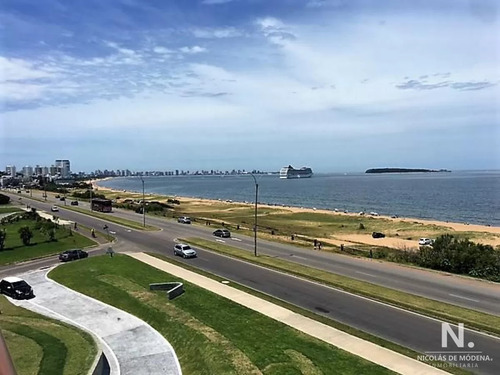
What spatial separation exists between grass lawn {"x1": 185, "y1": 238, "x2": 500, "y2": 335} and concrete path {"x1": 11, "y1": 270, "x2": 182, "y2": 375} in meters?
13.5

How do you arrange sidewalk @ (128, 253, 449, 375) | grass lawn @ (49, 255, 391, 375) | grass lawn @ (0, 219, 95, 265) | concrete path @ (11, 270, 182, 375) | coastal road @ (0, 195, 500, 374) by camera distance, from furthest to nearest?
grass lawn @ (0, 219, 95, 265), coastal road @ (0, 195, 500, 374), concrete path @ (11, 270, 182, 375), grass lawn @ (49, 255, 391, 375), sidewalk @ (128, 253, 449, 375)

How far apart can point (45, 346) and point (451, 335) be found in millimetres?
19169

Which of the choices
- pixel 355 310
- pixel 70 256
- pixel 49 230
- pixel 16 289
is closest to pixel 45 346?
pixel 16 289

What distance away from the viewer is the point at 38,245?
51.2 m

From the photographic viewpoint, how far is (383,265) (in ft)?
132

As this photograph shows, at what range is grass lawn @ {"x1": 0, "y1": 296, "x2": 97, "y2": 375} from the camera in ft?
61.1

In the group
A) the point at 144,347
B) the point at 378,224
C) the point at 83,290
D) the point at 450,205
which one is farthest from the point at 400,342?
the point at 450,205

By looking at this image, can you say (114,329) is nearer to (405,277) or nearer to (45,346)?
(45,346)

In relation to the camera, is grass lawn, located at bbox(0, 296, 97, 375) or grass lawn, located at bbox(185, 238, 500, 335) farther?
grass lawn, located at bbox(185, 238, 500, 335)

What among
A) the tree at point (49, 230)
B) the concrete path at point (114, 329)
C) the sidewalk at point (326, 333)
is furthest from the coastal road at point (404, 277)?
the tree at point (49, 230)

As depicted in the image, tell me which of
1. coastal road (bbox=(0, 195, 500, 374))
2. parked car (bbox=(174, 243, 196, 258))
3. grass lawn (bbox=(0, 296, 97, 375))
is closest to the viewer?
grass lawn (bbox=(0, 296, 97, 375))

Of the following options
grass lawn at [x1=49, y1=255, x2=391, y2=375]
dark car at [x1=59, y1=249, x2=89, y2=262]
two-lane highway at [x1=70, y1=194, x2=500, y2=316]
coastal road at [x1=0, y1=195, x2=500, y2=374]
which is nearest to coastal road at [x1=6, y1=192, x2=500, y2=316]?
two-lane highway at [x1=70, y1=194, x2=500, y2=316]

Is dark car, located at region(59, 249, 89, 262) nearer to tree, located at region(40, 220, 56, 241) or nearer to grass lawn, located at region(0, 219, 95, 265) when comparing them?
grass lawn, located at region(0, 219, 95, 265)

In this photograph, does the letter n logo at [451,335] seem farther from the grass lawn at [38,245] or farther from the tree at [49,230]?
the tree at [49,230]
